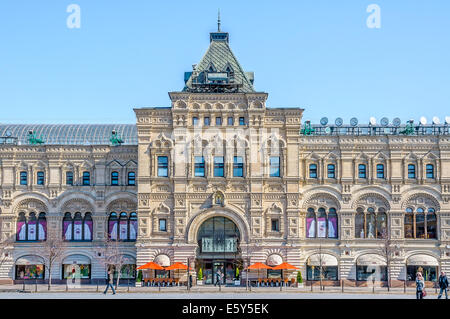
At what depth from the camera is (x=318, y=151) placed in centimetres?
7219

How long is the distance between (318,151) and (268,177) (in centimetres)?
672

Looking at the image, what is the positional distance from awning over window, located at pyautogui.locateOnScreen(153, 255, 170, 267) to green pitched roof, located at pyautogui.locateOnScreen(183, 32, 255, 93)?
1827 centimetres

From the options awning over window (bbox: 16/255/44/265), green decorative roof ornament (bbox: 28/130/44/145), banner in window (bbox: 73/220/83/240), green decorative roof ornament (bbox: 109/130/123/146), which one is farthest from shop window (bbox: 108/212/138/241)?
green decorative roof ornament (bbox: 28/130/44/145)

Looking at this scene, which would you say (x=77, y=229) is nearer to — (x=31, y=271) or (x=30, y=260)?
(x=30, y=260)

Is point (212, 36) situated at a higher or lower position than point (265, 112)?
higher

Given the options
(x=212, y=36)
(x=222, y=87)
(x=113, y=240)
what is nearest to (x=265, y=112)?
(x=222, y=87)

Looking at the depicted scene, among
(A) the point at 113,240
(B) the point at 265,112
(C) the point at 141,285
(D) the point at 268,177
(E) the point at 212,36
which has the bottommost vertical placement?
(C) the point at 141,285

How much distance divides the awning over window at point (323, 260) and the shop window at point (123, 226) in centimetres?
1981

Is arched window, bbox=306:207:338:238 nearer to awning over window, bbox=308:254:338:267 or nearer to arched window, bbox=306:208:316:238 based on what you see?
arched window, bbox=306:208:316:238

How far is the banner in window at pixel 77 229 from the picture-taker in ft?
243

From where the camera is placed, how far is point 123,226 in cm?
7394
